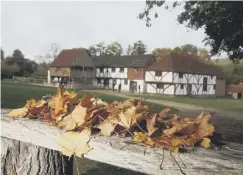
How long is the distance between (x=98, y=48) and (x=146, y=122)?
5470 millimetres

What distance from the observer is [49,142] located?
3.71ft

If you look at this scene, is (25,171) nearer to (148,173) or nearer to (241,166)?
(148,173)

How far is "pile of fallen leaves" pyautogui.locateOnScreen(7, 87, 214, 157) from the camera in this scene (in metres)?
0.84

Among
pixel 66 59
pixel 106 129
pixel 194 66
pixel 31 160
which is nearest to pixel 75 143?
pixel 106 129

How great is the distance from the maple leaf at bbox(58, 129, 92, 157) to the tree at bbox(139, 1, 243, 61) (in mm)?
4562

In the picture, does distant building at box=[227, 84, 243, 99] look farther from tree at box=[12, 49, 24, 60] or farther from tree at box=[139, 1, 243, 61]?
tree at box=[12, 49, 24, 60]

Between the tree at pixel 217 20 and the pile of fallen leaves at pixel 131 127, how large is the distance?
4.41 meters

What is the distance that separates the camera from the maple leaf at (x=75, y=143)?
2.99ft

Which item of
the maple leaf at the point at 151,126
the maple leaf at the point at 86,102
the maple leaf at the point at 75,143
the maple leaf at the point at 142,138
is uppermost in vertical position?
the maple leaf at the point at 86,102

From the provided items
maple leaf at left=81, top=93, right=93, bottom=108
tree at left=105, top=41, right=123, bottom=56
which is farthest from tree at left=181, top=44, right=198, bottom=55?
maple leaf at left=81, top=93, right=93, bottom=108

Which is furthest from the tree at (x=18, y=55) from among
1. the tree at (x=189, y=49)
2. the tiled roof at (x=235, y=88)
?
the tiled roof at (x=235, y=88)

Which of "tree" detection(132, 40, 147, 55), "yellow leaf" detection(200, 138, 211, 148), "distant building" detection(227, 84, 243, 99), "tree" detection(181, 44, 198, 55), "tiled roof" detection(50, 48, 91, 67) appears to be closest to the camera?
"yellow leaf" detection(200, 138, 211, 148)

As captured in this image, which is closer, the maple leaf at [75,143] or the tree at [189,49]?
the maple leaf at [75,143]

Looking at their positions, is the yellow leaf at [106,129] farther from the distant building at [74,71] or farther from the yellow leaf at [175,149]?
the distant building at [74,71]
